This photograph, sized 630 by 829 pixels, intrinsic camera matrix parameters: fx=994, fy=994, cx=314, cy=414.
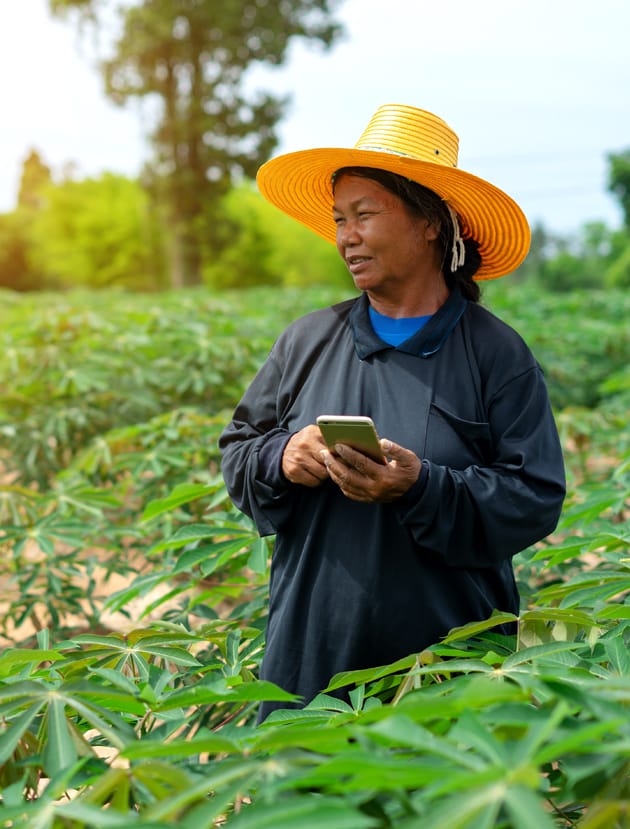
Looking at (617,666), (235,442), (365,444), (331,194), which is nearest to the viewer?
(617,666)

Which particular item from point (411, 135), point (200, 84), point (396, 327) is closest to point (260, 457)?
point (396, 327)

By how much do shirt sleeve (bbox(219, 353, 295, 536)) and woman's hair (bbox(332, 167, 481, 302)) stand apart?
17.6 inches

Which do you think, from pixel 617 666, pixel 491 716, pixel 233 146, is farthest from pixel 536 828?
pixel 233 146

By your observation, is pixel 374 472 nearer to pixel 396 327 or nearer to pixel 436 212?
pixel 396 327

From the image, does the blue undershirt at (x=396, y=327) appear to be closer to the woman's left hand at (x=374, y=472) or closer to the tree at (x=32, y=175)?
the woman's left hand at (x=374, y=472)

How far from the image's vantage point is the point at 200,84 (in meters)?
27.0

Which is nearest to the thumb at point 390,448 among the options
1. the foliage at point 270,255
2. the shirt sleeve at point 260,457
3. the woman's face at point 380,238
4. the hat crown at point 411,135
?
the shirt sleeve at point 260,457

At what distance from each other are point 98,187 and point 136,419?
52668 millimetres

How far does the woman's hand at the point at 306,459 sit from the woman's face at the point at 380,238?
0.36 meters

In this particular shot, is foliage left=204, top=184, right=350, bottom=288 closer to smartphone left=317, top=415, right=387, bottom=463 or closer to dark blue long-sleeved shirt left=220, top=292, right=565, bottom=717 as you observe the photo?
dark blue long-sleeved shirt left=220, top=292, right=565, bottom=717

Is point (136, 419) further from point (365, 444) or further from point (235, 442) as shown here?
point (365, 444)

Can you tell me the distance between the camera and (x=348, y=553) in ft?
6.54

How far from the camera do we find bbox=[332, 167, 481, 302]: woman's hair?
6.96 feet

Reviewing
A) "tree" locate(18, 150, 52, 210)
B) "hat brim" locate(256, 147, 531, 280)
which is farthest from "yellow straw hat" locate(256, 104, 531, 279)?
"tree" locate(18, 150, 52, 210)
